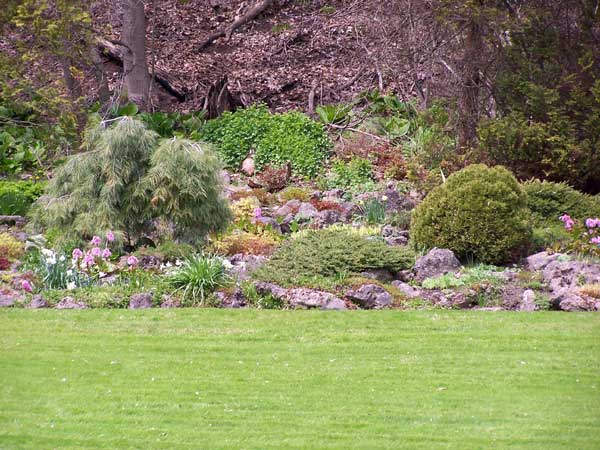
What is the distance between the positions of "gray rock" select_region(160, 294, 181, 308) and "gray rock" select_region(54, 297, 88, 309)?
843 mm

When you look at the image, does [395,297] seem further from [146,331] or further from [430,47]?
[430,47]

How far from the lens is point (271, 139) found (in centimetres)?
1748

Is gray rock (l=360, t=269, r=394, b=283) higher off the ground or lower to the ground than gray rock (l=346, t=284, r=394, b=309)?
higher

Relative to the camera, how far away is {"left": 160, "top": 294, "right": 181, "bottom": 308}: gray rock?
9.52 m

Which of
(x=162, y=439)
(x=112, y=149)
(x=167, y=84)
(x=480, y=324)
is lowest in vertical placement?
(x=162, y=439)

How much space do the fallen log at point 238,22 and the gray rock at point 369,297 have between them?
16505 mm

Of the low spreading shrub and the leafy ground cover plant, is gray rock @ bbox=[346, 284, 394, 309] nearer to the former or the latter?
the leafy ground cover plant

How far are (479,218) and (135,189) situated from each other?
4.33m

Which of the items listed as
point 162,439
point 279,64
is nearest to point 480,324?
point 162,439

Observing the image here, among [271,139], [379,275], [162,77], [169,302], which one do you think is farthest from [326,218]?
[162,77]

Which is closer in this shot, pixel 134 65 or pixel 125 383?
pixel 125 383

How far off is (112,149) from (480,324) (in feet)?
17.3

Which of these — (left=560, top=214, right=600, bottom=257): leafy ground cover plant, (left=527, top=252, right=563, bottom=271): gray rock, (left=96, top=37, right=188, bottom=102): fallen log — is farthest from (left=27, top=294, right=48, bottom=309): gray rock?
(left=96, top=37, right=188, bottom=102): fallen log

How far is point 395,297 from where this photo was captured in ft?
31.4
